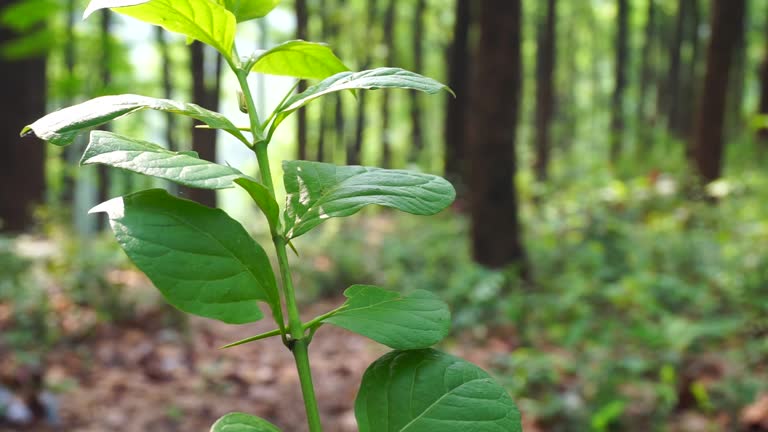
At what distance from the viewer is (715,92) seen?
10547mm

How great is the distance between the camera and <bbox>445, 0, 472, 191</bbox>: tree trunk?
41.6ft

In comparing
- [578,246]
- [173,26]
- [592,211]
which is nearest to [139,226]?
[173,26]

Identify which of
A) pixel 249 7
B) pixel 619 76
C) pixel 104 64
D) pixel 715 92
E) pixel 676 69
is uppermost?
pixel 676 69

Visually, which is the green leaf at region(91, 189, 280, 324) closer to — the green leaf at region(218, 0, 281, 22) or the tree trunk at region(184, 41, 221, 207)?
the green leaf at region(218, 0, 281, 22)

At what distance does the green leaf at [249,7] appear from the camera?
0.66m

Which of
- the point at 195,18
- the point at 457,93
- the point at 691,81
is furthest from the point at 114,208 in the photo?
the point at 691,81

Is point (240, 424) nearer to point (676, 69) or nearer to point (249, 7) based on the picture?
point (249, 7)

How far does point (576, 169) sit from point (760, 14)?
13.6m

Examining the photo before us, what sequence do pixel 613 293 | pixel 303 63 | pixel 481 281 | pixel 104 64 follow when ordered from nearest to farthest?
pixel 303 63
pixel 613 293
pixel 481 281
pixel 104 64

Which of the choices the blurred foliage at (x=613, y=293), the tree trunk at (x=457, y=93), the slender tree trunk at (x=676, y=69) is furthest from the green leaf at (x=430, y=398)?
the slender tree trunk at (x=676, y=69)

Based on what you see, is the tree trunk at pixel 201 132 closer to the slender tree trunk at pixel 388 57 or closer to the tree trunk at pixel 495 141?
the tree trunk at pixel 495 141

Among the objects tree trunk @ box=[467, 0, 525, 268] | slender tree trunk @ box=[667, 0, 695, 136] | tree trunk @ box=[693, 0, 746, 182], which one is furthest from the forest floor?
slender tree trunk @ box=[667, 0, 695, 136]

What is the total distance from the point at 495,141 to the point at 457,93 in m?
6.35

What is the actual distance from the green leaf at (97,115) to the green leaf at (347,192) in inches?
3.3
